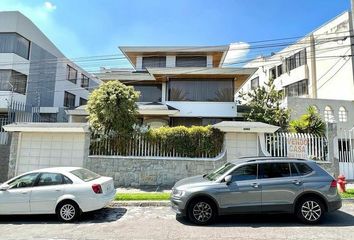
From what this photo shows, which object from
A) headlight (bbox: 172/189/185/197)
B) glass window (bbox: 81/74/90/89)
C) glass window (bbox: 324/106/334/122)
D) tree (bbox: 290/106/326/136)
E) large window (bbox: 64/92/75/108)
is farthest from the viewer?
glass window (bbox: 81/74/90/89)

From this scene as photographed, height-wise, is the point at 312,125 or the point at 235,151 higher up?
the point at 312,125

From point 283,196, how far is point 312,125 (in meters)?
7.83

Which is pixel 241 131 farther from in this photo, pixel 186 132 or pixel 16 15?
pixel 16 15

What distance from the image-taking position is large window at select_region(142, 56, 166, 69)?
2348 cm

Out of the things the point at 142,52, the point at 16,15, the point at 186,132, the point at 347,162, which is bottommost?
the point at 347,162

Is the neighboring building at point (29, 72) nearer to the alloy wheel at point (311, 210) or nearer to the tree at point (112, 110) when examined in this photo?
the tree at point (112, 110)

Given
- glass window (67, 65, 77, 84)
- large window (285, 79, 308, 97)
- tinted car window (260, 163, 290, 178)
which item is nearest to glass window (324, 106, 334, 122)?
large window (285, 79, 308, 97)

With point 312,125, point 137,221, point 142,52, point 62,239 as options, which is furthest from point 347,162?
point 142,52

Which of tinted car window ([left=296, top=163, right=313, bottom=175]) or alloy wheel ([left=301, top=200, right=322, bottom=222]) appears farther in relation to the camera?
tinted car window ([left=296, top=163, right=313, bottom=175])

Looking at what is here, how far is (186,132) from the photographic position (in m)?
12.8

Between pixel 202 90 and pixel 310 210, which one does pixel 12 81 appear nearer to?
pixel 202 90

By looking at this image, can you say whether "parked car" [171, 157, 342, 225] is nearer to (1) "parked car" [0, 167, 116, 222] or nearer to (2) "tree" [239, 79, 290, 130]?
(1) "parked car" [0, 167, 116, 222]

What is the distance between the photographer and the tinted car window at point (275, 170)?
7.23 meters

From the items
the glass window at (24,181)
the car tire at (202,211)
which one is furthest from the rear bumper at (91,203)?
the car tire at (202,211)
